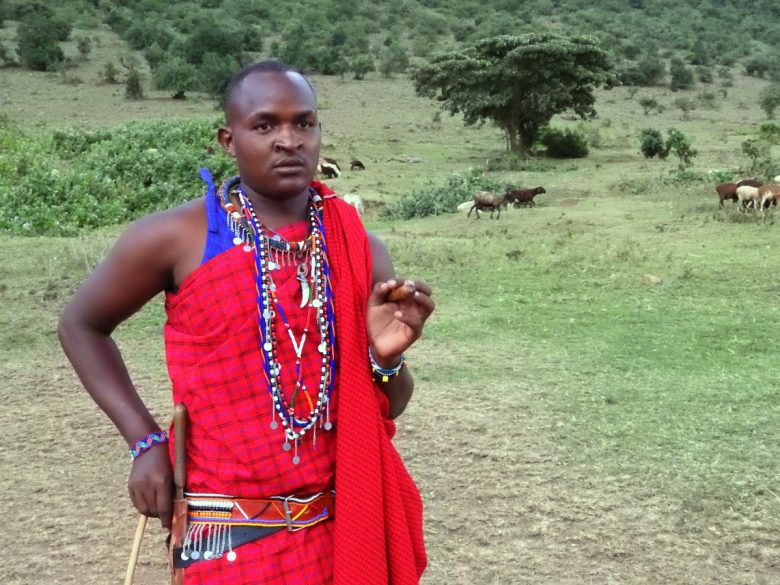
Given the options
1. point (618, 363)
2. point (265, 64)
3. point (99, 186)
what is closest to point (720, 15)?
point (99, 186)

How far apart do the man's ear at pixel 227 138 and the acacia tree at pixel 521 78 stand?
17696mm

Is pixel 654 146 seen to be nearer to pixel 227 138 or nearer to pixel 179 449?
pixel 227 138

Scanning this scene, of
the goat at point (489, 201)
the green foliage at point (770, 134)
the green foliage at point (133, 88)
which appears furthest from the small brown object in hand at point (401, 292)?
the green foliage at point (133, 88)

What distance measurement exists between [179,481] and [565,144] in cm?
1855

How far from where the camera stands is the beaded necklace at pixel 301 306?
1.45 meters

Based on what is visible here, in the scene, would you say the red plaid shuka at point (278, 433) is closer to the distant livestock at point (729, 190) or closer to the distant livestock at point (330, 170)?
the distant livestock at point (729, 190)

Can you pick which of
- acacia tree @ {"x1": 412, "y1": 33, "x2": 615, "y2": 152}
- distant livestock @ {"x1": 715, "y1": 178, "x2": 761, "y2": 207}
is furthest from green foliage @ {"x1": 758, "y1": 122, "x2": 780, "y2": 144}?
distant livestock @ {"x1": 715, "y1": 178, "x2": 761, "y2": 207}

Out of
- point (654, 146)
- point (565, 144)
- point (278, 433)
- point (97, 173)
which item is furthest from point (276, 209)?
point (565, 144)

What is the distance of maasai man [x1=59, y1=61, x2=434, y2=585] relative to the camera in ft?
4.78

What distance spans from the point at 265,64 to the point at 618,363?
13.1 ft

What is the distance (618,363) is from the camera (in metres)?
5.15

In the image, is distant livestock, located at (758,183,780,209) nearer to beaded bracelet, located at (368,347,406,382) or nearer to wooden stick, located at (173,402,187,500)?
beaded bracelet, located at (368,347,406,382)

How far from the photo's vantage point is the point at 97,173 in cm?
1213

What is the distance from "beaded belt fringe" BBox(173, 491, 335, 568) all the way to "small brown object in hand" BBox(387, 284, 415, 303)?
0.37 meters
